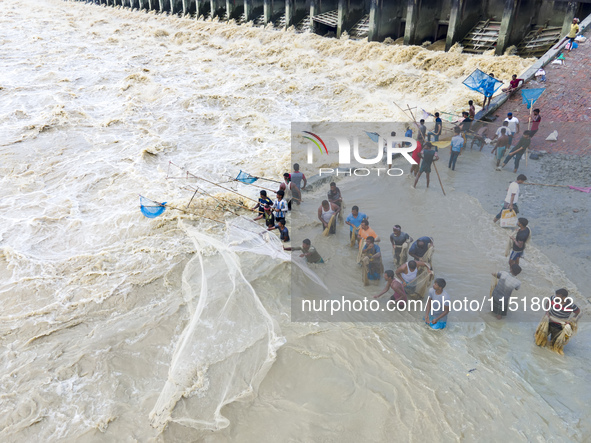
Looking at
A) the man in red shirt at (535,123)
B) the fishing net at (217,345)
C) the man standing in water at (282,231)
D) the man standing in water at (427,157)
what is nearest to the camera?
the fishing net at (217,345)

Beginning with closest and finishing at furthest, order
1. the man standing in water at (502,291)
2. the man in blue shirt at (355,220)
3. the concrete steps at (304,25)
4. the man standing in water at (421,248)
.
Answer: the man standing in water at (502,291)
the man standing in water at (421,248)
the man in blue shirt at (355,220)
the concrete steps at (304,25)

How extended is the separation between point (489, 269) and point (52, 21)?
1737 inches

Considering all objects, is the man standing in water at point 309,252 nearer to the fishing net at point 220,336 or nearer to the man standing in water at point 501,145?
the fishing net at point 220,336

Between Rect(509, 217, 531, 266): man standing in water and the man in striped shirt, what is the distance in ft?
4.47

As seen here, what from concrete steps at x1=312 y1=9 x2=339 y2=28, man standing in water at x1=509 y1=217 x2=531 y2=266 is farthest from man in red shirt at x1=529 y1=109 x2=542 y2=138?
concrete steps at x1=312 y1=9 x2=339 y2=28

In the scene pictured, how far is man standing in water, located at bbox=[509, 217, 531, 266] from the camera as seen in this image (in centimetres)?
639

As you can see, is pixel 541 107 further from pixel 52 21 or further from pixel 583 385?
pixel 52 21

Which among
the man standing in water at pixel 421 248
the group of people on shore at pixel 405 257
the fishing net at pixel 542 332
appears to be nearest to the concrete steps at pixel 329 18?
the group of people on shore at pixel 405 257

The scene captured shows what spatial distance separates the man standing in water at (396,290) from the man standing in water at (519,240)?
6.29 ft

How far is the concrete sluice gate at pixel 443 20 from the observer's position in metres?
17.1

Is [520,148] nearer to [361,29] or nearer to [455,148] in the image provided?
[455,148]

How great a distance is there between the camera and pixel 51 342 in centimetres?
633

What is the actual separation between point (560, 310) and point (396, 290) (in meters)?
1.95

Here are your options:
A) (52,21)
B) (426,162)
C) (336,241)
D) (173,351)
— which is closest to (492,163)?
(426,162)
